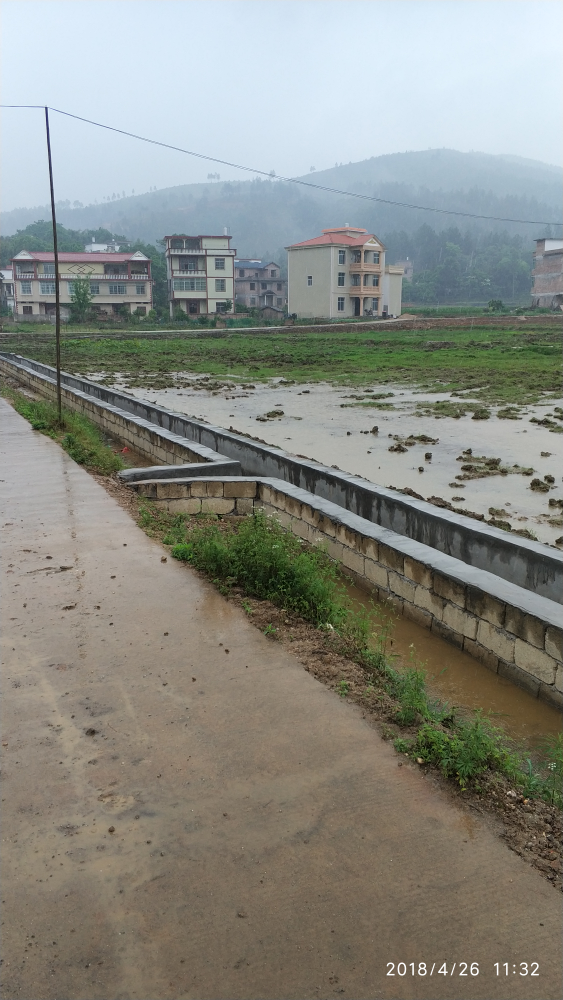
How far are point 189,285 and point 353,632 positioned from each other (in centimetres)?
6639

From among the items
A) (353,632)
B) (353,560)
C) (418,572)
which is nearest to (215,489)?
(353,560)

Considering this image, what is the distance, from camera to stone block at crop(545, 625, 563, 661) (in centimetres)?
442

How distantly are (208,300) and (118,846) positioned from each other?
68603 millimetres

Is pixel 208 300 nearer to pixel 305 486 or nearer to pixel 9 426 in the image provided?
pixel 9 426

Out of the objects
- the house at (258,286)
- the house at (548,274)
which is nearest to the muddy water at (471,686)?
the house at (548,274)

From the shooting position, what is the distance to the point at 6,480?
9.55 metres

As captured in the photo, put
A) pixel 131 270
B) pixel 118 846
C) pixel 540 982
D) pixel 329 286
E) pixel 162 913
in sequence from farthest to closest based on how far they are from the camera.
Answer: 1. pixel 131 270
2. pixel 329 286
3. pixel 118 846
4. pixel 162 913
5. pixel 540 982

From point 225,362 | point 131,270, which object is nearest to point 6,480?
point 225,362

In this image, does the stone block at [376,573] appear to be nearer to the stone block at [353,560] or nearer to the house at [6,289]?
the stone block at [353,560]

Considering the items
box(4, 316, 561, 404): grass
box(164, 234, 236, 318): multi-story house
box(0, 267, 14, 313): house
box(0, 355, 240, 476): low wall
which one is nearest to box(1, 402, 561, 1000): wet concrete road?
box(0, 355, 240, 476): low wall

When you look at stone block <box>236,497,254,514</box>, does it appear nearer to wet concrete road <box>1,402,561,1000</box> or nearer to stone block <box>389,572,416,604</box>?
stone block <box>389,572,416,604</box>

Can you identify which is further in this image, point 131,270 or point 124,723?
point 131,270

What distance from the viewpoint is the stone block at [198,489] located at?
8.17 meters

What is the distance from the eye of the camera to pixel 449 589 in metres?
5.27
